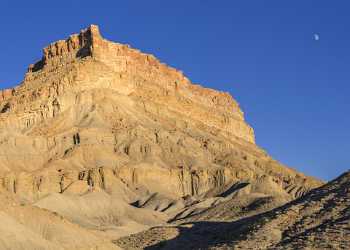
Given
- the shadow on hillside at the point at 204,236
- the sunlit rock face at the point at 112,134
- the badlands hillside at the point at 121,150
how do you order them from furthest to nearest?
the sunlit rock face at the point at 112,134 → the badlands hillside at the point at 121,150 → the shadow on hillside at the point at 204,236

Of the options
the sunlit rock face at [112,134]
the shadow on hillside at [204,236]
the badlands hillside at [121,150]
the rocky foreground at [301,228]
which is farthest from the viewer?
the sunlit rock face at [112,134]

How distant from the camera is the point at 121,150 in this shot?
113 m

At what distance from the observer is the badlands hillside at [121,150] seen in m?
87.8

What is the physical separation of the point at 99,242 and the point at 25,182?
45203 millimetres

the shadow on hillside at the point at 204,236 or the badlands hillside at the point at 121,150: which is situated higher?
the badlands hillside at the point at 121,150

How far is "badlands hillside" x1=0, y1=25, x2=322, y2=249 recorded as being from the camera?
288ft

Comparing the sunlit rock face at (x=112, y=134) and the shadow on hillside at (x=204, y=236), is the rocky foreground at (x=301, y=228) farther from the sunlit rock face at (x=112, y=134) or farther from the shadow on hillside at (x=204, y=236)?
the sunlit rock face at (x=112, y=134)

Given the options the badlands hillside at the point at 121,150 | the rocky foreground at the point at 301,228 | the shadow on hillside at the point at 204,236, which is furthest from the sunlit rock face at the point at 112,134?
the rocky foreground at the point at 301,228

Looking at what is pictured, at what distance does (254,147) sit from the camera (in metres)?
151

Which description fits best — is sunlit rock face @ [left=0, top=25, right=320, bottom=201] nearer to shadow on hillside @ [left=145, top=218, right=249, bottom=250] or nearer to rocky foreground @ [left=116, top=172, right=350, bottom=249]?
shadow on hillside @ [left=145, top=218, right=249, bottom=250]

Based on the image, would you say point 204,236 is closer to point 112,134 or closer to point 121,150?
point 121,150

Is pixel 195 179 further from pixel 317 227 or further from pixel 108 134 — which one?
pixel 317 227

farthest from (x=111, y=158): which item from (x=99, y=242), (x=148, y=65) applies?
(x=99, y=242)

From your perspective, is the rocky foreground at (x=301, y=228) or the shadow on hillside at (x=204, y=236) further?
the shadow on hillside at (x=204, y=236)
